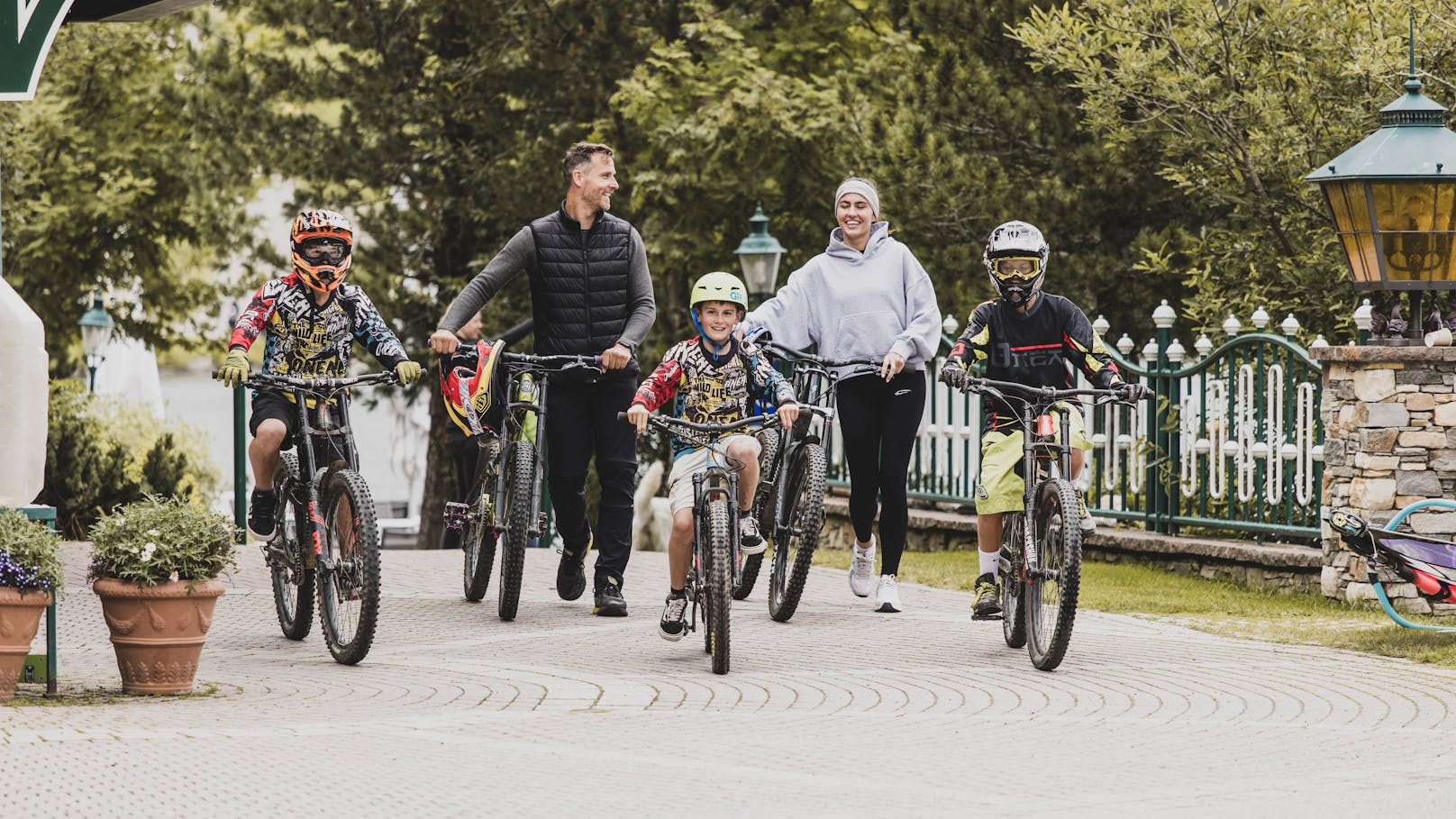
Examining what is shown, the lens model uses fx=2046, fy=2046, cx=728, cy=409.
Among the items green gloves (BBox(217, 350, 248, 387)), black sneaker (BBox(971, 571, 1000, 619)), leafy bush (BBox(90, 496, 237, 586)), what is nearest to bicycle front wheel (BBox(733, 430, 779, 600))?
black sneaker (BBox(971, 571, 1000, 619))

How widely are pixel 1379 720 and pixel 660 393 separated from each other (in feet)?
10.3

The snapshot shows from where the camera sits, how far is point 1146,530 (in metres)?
12.7

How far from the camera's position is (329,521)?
827 cm

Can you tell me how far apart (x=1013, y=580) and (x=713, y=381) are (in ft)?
4.99

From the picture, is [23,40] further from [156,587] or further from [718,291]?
[718,291]

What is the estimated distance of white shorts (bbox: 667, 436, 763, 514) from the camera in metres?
8.34

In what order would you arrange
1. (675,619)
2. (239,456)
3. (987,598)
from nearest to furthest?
(675,619), (987,598), (239,456)

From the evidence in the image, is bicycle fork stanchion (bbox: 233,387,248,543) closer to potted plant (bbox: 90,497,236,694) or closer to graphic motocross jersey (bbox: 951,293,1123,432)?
potted plant (bbox: 90,497,236,694)

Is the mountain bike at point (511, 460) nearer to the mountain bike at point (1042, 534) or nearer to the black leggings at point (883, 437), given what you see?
the black leggings at point (883, 437)

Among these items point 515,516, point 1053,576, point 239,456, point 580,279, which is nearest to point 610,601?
point 515,516

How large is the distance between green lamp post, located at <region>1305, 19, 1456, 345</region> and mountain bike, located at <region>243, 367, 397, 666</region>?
5.08 m

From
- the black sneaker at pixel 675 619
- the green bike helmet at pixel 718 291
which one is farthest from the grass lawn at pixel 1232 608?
the green bike helmet at pixel 718 291

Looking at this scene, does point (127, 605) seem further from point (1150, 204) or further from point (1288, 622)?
point (1150, 204)

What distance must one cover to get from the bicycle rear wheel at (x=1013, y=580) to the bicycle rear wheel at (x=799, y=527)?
831 mm
